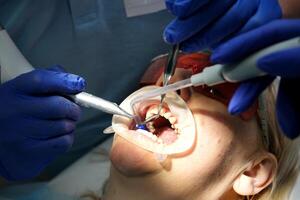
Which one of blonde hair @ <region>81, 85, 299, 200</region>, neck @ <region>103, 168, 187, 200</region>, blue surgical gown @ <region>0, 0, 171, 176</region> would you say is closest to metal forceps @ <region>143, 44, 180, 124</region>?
neck @ <region>103, 168, 187, 200</region>

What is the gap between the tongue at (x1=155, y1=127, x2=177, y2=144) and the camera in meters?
1.51

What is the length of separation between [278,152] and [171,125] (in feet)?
1.34

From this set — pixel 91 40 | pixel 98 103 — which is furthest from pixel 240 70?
pixel 91 40

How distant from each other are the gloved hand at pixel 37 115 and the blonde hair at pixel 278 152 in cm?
64

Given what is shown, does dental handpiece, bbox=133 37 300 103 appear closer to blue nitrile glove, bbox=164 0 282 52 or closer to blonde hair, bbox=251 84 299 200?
blue nitrile glove, bbox=164 0 282 52

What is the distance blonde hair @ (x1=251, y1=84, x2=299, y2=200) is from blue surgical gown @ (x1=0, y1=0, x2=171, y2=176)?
53 centimetres

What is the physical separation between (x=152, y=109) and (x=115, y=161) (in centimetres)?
22

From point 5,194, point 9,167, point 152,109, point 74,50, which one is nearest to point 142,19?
point 74,50

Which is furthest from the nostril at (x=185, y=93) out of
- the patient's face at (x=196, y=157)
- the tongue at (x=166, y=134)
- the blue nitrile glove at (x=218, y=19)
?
the blue nitrile glove at (x=218, y=19)

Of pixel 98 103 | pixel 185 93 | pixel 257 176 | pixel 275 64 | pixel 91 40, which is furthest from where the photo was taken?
pixel 91 40

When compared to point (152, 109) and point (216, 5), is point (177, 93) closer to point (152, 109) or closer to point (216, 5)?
A: point (152, 109)

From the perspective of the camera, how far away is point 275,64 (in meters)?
1.00

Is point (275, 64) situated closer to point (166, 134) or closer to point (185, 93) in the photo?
point (185, 93)

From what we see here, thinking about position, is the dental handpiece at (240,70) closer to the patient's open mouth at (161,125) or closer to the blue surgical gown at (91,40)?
the patient's open mouth at (161,125)
